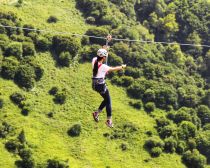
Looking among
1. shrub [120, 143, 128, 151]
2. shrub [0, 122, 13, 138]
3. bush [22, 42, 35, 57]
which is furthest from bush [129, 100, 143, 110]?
shrub [0, 122, 13, 138]

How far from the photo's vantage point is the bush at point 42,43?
86.6 meters

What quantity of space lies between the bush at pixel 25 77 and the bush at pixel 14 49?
115 inches

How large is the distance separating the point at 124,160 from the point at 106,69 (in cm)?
5520

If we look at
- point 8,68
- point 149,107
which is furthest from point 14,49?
point 149,107

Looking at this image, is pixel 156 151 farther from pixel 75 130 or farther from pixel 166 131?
pixel 75 130

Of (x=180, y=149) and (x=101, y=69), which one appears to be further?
(x=180, y=149)

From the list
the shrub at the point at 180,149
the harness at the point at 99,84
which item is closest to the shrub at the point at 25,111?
the shrub at the point at 180,149

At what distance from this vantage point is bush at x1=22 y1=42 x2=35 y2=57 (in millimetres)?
83938

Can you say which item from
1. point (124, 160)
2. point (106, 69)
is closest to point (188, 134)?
point (124, 160)

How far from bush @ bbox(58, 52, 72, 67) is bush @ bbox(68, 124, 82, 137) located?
51.2ft

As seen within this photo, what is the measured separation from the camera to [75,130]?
76625 millimetres

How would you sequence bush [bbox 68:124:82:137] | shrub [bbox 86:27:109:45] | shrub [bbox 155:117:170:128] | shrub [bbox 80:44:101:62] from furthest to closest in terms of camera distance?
shrub [bbox 86:27:109:45] → shrub [bbox 80:44:101:62] → shrub [bbox 155:117:170:128] → bush [bbox 68:124:82:137]

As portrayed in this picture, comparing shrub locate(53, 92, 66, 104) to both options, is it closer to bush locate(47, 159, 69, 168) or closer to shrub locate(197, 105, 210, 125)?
bush locate(47, 159, 69, 168)

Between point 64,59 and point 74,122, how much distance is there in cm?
1433
